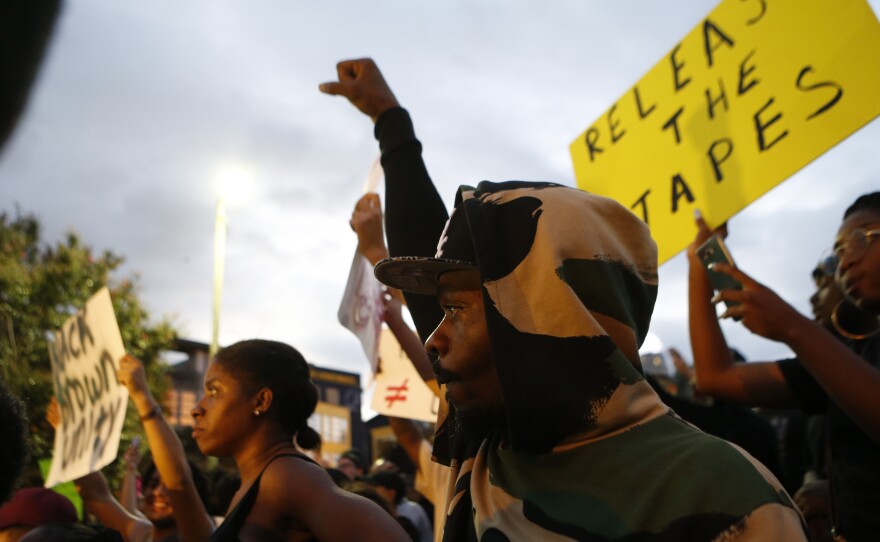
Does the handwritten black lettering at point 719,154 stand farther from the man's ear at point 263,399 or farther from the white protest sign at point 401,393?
the man's ear at point 263,399

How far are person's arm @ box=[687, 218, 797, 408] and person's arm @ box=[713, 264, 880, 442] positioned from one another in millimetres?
589

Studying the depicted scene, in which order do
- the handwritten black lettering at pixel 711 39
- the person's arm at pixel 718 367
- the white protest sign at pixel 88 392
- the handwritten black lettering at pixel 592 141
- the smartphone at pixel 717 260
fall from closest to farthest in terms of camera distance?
the smartphone at pixel 717 260
the person's arm at pixel 718 367
the handwritten black lettering at pixel 711 39
the handwritten black lettering at pixel 592 141
the white protest sign at pixel 88 392

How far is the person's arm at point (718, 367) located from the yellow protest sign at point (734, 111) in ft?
1.38

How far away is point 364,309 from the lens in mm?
3684

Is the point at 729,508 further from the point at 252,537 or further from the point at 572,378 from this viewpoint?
the point at 252,537

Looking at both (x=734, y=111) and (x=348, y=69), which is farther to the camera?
(x=734, y=111)

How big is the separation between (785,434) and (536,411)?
394 cm

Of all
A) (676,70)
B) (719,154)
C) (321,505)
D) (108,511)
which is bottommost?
(108,511)

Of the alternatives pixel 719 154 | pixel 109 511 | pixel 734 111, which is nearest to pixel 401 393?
pixel 109 511

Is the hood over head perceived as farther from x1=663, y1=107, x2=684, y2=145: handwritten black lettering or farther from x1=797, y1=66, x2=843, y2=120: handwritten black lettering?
x1=663, y1=107, x2=684, y2=145: handwritten black lettering

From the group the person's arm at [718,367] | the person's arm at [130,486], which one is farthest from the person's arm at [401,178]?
the person's arm at [130,486]

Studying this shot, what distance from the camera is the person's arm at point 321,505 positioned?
2.32 meters

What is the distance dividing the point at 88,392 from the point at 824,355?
4.22m

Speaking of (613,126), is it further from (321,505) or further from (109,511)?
(109,511)
